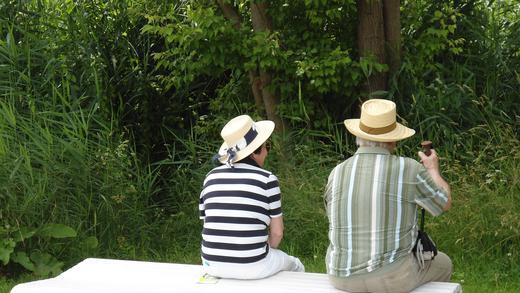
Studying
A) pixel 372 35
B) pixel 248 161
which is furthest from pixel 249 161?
pixel 372 35

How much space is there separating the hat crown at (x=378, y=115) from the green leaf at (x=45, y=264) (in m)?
3.08

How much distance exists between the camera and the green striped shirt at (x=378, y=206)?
15.5 ft

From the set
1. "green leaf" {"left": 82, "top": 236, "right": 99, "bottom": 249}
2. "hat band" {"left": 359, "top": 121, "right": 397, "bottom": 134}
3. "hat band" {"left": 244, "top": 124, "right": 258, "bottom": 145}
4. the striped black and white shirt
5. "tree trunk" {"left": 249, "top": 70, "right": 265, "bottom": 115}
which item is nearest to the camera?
"hat band" {"left": 359, "top": 121, "right": 397, "bottom": 134}

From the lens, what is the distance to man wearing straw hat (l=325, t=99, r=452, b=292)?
15.5ft

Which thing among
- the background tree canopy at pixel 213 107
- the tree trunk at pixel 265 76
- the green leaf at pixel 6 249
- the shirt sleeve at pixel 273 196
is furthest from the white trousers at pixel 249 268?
the tree trunk at pixel 265 76

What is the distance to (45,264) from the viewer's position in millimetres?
7098

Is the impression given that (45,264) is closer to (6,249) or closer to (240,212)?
Answer: (6,249)

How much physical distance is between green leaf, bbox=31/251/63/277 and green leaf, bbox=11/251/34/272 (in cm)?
6

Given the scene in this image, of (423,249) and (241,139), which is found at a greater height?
(241,139)

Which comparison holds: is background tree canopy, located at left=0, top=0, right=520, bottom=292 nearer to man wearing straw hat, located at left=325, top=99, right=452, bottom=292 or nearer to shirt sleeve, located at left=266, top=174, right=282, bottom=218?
shirt sleeve, located at left=266, top=174, right=282, bottom=218

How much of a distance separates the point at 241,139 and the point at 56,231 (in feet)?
8.41

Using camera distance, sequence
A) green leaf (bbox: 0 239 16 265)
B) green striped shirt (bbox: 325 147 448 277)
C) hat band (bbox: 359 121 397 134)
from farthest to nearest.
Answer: green leaf (bbox: 0 239 16 265), hat band (bbox: 359 121 397 134), green striped shirt (bbox: 325 147 448 277)

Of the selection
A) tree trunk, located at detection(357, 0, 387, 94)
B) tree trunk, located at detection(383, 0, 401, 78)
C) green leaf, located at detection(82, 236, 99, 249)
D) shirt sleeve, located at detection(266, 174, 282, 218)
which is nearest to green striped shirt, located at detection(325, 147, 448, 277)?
shirt sleeve, located at detection(266, 174, 282, 218)

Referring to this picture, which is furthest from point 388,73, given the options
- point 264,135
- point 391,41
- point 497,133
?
point 264,135
